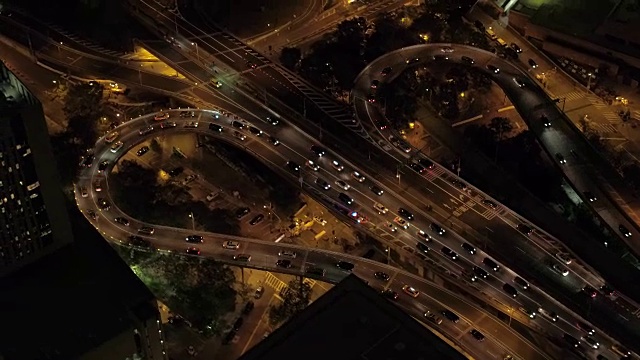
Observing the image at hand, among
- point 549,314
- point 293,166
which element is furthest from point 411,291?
point 293,166

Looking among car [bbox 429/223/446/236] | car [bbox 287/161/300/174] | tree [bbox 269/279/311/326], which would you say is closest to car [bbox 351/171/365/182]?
car [bbox 287/161/300/174]

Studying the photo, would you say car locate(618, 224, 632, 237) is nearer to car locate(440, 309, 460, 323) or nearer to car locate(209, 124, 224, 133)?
car locate(440, 309, 460, 323)

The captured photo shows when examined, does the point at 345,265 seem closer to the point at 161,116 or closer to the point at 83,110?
the point at 161,116

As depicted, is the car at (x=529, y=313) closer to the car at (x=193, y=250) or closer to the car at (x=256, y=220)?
the car at (x=256, y=220)

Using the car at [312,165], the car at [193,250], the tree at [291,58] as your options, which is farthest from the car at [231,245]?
the tree at [291,58]

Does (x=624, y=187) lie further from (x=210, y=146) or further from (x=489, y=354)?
(x=210, y=146)
